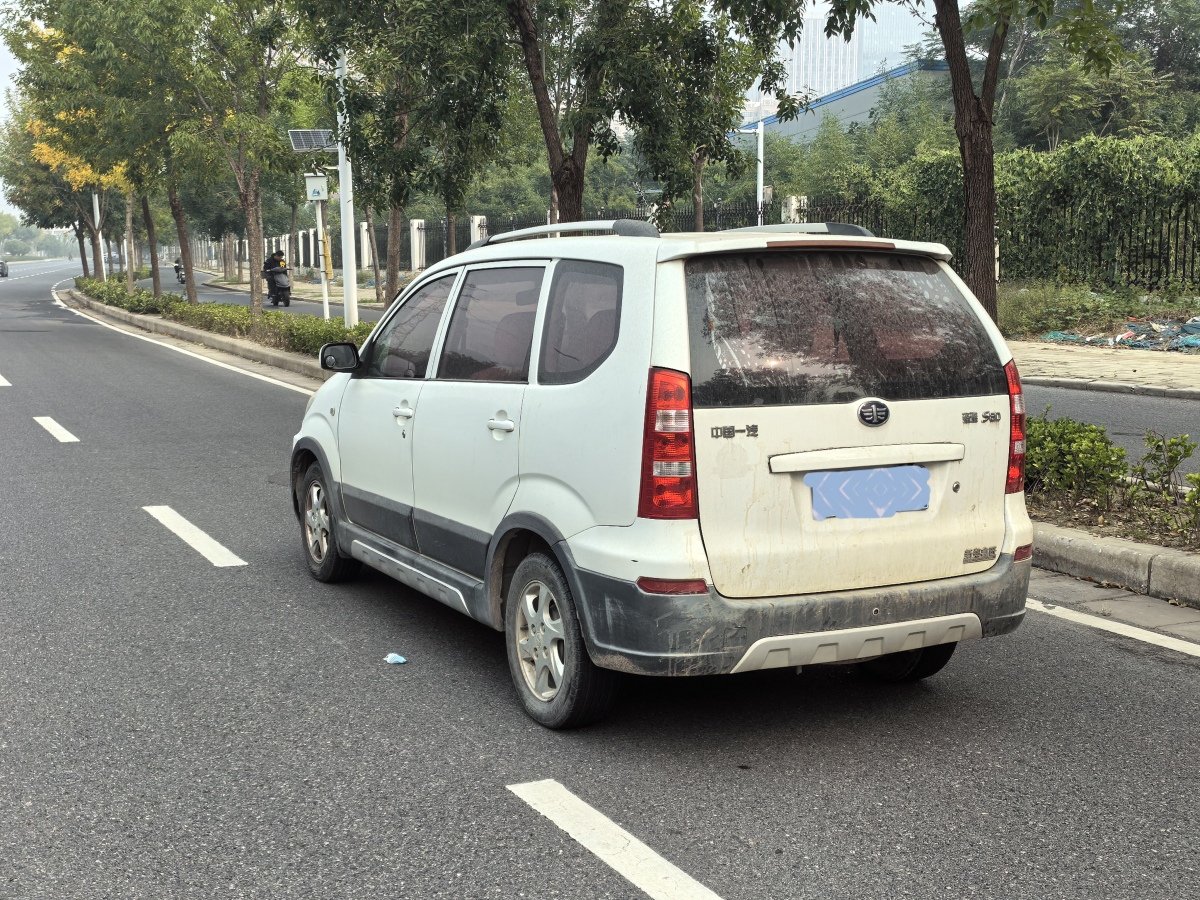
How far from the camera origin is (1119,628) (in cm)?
559

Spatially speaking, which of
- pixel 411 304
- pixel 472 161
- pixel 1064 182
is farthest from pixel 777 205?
pixel 411 304

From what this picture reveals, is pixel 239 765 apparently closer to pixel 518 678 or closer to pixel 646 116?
pixel 518 678

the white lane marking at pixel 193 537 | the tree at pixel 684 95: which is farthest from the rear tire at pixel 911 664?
the tree at pixel 684 95

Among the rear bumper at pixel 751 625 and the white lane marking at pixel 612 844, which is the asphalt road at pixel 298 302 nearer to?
the rear bumper at pixel 751 625

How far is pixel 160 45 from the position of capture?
70.6 feet

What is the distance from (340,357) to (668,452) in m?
2.51

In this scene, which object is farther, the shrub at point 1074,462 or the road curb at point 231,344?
the road curb at point 231,344

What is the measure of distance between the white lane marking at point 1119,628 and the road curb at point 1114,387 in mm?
8454

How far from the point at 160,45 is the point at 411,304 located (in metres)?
18.1

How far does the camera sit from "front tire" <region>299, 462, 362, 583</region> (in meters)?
6.39

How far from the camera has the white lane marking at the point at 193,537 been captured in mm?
7020

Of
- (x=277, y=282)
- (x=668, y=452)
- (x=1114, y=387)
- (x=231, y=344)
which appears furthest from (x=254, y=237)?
(x=668, y=452)

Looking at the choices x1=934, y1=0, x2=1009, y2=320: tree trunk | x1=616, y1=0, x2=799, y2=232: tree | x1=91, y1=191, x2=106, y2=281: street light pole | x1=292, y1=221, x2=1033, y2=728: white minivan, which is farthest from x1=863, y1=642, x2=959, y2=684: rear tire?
x1=91, y1=191, x2=106, y2=281: street light pole

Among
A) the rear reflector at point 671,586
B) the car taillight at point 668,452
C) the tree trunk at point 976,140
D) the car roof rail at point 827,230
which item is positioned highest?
the tree trunk at point 976,140
